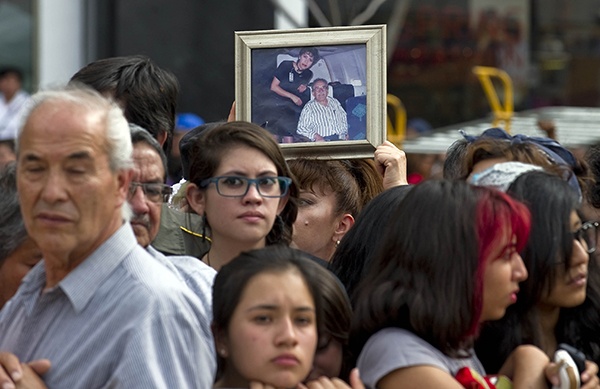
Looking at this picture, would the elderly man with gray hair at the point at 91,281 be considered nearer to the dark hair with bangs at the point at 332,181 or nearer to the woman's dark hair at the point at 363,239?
the woman's dark hair at the point at 363,239

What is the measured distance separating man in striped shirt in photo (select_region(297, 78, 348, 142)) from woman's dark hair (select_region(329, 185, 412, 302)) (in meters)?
0.55

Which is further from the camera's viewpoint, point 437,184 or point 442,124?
point 442,124

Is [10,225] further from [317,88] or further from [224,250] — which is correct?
[317,88]

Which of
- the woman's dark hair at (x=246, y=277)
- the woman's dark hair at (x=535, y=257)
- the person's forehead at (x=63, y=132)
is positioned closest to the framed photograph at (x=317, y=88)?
the woman's dark hair at (x=535, y=257)

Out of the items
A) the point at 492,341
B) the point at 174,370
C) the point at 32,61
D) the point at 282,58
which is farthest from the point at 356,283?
the point at 32,61

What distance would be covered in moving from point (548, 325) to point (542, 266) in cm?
30

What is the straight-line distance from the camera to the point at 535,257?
440cm

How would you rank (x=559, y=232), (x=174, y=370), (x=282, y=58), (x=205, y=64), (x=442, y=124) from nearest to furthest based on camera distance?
(x=174, y=370), (x=559, y=232), (x=282, y=58), (x=205, y=64), (x=442, y=124)

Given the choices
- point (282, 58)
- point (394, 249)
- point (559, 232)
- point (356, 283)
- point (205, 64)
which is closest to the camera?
point (394, 249)

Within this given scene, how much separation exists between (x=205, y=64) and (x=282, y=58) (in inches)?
330

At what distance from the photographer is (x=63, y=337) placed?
3.60m

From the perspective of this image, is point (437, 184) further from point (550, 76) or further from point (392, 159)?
point (550, 76)

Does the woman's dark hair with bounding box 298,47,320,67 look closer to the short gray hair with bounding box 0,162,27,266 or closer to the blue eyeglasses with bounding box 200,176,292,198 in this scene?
the blue eyeglasses with bounding box 200,176,292,198

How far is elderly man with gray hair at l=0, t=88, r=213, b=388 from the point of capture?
352cm
